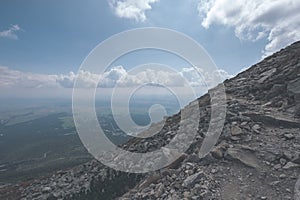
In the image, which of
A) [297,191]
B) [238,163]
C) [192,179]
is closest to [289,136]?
[238,163]

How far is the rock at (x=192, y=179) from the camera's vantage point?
11250mm

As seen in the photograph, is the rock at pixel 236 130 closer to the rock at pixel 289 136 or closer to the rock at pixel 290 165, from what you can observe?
the rock at pixel 289 136

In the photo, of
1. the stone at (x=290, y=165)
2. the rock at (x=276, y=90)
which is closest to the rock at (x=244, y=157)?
the stone at (x=290, y=165)

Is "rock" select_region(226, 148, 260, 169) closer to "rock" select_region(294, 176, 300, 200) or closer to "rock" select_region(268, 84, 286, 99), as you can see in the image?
"rock" select_region(294, 176, 300, 200)

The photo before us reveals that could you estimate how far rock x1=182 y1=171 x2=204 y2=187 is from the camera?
11.2 metres

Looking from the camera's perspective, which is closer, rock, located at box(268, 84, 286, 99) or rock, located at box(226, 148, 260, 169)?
rock, located at box(226, 148, 260, 169)

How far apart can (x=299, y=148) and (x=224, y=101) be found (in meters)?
8.33

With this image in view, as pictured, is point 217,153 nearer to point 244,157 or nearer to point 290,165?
point 244,157

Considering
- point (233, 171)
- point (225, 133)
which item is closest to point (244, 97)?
point (225, 133)

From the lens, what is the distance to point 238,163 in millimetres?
12086

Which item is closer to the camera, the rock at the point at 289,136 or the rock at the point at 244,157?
the rock at the point at 244,157

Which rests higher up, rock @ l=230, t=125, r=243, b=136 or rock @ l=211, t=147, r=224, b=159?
rock @ l=230, t=125, r=243, b=136

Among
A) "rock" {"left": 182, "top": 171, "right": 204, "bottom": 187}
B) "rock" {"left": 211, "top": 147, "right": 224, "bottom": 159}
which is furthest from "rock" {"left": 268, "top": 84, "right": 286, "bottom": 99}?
"rock" {"left": 182, "top": 171, "right": 204, "bottom": 187}

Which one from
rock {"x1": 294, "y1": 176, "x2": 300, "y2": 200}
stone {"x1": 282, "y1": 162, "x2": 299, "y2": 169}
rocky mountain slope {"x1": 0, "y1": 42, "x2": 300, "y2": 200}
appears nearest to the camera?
rock {"x1": 294, "y1": 176, "x2": 300, "y2": 200}
